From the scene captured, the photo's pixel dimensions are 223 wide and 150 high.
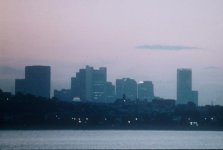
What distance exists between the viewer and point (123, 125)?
182 metres

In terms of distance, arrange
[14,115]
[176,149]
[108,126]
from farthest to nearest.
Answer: [108,126], [14,115], [176,149]

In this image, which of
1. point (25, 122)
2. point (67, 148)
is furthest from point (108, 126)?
point (67, 148)

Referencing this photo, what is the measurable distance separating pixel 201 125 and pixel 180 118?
633cm

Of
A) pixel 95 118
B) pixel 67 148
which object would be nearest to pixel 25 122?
pixel 95 118

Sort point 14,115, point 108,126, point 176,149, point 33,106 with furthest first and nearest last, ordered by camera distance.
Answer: point 108,126, point 33,106, point 14,115, point 176,149

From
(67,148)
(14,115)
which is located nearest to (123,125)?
(14,115)

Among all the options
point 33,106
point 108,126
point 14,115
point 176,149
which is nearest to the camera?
point 176,149

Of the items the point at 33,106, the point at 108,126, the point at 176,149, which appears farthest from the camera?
the point at 108,126

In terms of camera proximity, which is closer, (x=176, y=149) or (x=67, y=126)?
(x=176, y=149)

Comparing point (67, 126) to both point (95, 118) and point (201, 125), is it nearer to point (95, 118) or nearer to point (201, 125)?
point (95, 118)

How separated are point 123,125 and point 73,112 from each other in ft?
54.9

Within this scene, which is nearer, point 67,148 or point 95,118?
point 67,148

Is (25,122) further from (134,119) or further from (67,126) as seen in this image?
(134,119)

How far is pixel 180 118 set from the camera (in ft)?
603
